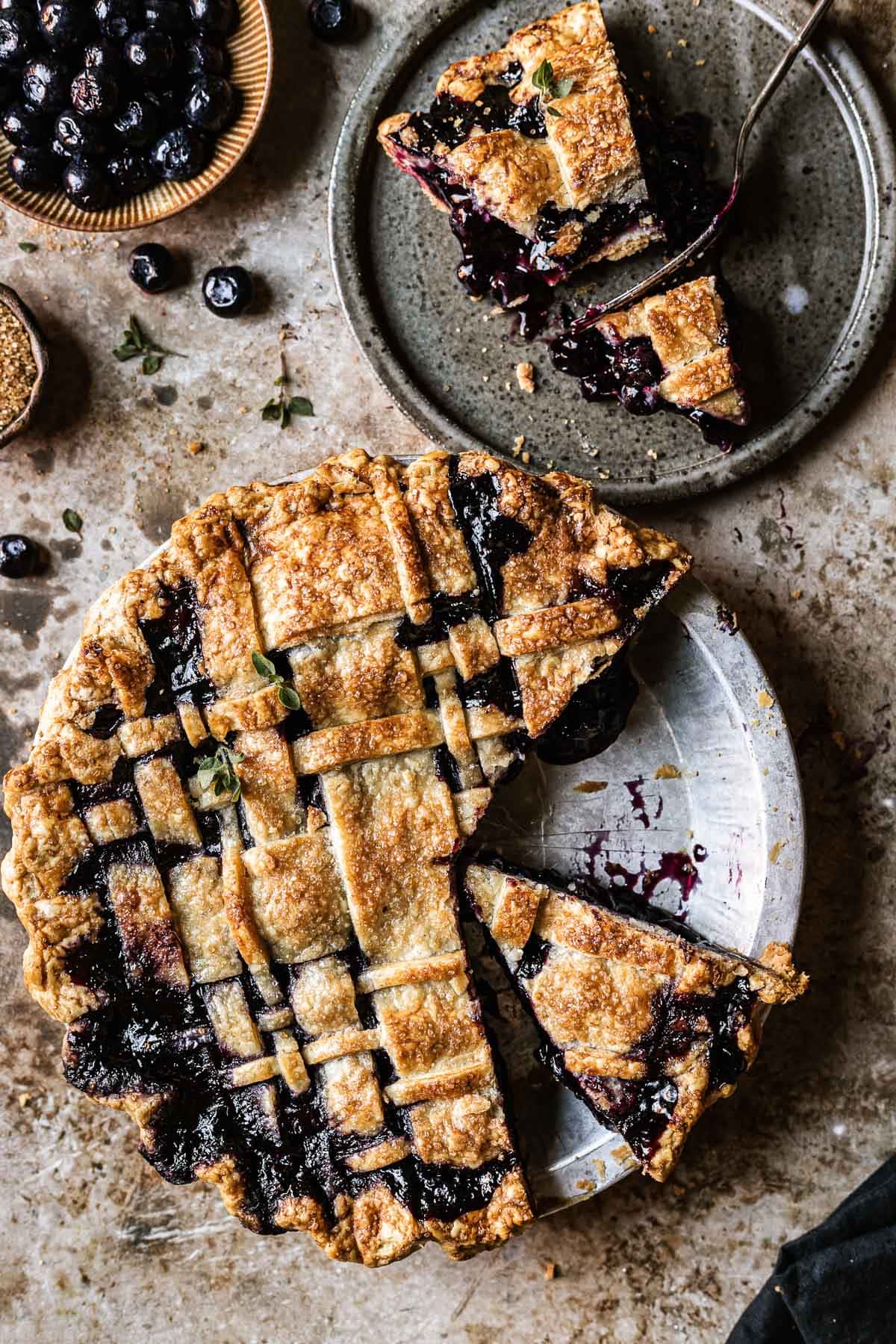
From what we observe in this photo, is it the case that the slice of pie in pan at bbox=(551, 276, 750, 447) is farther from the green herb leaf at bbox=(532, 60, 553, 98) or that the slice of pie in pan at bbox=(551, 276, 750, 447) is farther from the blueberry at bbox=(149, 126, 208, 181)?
the blueberry at bbox=(149, 126, 208, 181)

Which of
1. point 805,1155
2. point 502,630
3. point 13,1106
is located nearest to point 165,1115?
point 13,1106

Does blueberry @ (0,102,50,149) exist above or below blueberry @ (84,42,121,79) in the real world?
below

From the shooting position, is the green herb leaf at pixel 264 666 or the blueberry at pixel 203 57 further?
the blueberry at pixel 203 57

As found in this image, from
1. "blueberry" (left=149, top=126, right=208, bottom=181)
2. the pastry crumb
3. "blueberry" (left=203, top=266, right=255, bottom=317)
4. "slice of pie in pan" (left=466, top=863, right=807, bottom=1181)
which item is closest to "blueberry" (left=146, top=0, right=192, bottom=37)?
"blueberry" (left=149, top=126, right=208, bottom=181)

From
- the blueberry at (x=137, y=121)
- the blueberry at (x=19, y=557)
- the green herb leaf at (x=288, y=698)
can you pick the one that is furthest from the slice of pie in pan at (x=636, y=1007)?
the blueberry at (x=137, y=121)

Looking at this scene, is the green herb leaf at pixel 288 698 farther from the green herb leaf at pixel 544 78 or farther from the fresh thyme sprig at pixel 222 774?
the green herb leaf at pixel 544 78

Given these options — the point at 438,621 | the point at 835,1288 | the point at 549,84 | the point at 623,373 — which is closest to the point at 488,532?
the point at 438,621
